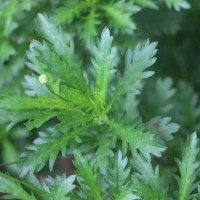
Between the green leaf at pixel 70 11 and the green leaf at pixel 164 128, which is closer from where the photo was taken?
the green leaf at pixel 164 128

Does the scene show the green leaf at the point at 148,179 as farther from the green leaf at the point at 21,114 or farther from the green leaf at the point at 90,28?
the green leaf at the point at 90,28

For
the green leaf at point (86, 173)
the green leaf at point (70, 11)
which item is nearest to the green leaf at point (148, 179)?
the green leaf at point (86, 173)

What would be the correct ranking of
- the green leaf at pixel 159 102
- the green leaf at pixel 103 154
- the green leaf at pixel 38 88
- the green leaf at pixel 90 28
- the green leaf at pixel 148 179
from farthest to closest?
the green leaf at pixel 159 102
the green leaf at pixel 90 28
the green leaf at pixel 38 88
the green leaf at pixel 103 154
the green leaf at pixel 148 179

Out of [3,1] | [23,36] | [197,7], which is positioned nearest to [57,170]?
[23,36]

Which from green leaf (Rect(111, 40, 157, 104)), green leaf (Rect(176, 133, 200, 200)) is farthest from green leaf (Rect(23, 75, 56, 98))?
green leaf (Rect(176, 133, 200, 200))

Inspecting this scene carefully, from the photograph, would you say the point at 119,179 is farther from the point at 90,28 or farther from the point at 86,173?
the point at 90,28

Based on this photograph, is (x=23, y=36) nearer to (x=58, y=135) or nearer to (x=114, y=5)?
(x=114, y=5)

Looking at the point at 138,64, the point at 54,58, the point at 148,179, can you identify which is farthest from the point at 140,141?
the point at 54,58
